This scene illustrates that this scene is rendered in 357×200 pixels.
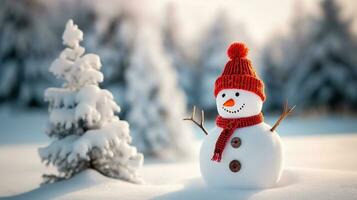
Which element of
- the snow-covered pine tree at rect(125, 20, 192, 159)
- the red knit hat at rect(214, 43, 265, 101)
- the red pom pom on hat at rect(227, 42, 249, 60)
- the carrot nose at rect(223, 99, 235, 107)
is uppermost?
the snow-covered pine tree at rect(125, 20, 192, 159)

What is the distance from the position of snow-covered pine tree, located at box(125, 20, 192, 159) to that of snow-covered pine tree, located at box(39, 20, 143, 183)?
16.1 ft

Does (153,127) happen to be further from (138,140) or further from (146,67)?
(146,67)

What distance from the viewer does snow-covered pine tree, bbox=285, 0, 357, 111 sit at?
26.0m

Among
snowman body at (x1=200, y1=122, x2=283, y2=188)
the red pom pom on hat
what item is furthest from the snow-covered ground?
the red pom pom on hat

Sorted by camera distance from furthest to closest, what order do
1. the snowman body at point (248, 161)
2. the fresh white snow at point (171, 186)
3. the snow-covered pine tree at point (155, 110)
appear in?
the snow-covered pine tree at point (155, 110) < the snowman body at point (248, 161) < the fresh white snow at point (171, 186)

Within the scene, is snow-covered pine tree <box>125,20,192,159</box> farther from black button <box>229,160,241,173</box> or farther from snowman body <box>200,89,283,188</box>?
black button <box>229,160,241,173</box>

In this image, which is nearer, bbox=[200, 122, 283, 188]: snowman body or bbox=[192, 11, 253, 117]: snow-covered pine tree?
bbox=[200, 122, 283, 188]: snowman body

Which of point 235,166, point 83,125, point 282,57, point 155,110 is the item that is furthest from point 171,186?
point 282,57

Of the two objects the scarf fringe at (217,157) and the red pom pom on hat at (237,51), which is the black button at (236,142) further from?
the red pom pom on hat at (237,51)

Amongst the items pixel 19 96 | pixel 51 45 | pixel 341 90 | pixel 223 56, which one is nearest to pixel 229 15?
pixel 223 56

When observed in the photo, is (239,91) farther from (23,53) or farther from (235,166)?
(23,53)

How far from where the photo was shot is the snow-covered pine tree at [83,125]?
6.60m

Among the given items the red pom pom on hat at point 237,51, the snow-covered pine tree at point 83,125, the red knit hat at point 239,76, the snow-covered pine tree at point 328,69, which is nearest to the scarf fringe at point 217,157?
the red knit hat at point 239,76

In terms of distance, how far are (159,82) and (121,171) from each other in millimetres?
5482
